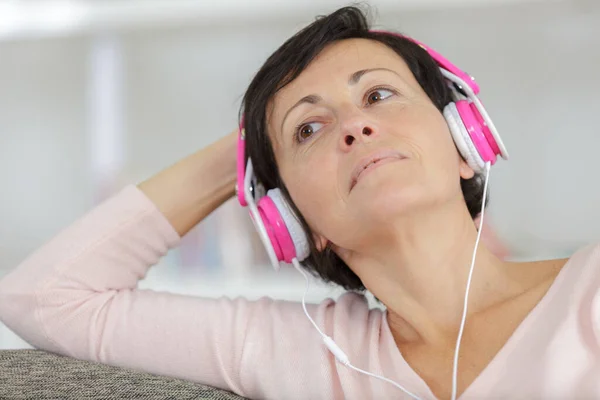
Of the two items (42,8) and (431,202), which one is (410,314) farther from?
(42,8)

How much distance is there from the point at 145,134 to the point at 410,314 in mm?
1960

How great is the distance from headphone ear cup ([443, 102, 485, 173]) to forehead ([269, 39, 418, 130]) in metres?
0.10

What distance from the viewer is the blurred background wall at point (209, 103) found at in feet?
8.42

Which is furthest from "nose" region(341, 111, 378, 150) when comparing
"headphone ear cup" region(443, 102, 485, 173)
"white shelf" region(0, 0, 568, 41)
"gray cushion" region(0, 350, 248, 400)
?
"white shelf" region(0, 0, 568, 41)

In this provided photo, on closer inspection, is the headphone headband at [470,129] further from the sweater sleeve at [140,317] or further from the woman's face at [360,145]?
the sweater sleeve at [140,317]

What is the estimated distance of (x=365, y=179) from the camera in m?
1.04

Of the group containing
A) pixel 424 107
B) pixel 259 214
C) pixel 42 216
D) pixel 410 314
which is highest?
pixel 424 107

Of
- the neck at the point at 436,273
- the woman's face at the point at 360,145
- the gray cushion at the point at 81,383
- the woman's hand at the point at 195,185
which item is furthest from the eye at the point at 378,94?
the gray cushion at the point at 81,383

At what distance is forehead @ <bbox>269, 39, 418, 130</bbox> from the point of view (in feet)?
3.83

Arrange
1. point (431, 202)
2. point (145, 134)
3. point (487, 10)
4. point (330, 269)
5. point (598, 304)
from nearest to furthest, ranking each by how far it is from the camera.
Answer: point (598, 304)
point (431, 202)
point (330, 269)
point (487, 10)
point (145, 134)

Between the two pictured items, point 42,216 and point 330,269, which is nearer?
point 330,269

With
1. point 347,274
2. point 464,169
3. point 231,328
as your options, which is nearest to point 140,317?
point 231,328

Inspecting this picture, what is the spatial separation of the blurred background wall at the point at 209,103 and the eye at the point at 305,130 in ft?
4.58

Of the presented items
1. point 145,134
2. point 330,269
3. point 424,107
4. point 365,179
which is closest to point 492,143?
point 424,107
